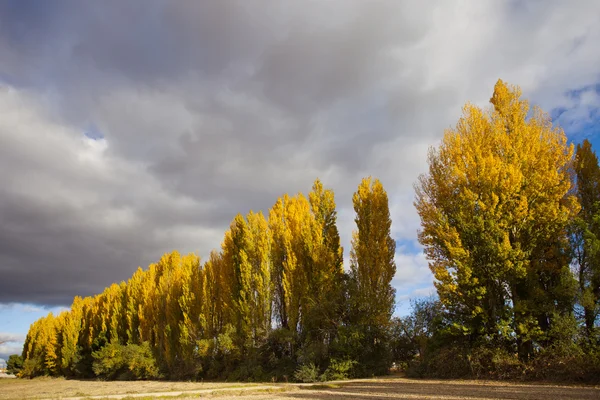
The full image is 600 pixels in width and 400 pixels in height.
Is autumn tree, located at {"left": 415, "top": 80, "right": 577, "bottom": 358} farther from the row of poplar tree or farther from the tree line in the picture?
the row of poplar tree

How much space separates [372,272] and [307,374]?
725cm

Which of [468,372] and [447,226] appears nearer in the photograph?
[468,372]

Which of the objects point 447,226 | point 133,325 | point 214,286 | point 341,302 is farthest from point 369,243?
point 133,325

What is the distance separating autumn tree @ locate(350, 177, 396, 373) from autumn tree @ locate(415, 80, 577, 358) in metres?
4.80

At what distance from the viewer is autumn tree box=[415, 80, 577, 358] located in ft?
61.1

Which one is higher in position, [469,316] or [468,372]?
[469,316]

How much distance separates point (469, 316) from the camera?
19328 mm

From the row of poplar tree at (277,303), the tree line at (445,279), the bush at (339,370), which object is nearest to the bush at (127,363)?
the row of poplar tree at (277,303)

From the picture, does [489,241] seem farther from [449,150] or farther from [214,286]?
[214,286]

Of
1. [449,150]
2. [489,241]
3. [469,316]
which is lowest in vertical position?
[469,316]

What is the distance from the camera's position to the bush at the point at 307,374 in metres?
23.1

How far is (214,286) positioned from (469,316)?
23.6 m

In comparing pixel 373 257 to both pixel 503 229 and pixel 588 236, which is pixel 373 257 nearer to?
pixel 503 229

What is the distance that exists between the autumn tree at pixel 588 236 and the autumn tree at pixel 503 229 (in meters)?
0.72
